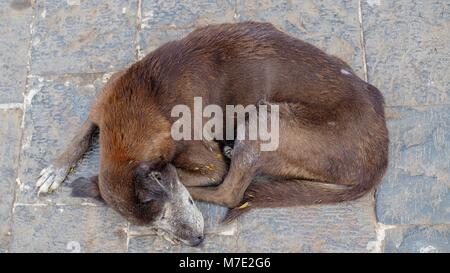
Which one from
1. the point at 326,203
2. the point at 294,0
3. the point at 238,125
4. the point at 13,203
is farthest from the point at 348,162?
the point at 13,203

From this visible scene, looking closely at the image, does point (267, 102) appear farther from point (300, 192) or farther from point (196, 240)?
point (196, 240)

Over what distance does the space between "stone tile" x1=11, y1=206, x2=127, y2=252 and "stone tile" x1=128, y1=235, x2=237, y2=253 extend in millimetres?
97

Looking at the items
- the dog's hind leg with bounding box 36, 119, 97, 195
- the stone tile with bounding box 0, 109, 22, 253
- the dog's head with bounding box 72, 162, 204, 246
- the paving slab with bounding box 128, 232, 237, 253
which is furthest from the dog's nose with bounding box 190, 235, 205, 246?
the stone tile with bounding box 0, 109, 22, 253

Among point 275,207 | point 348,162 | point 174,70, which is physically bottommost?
point 275,207

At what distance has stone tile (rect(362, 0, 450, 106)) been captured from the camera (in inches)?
178

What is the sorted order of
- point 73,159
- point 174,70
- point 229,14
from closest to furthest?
point 174,70 < point 73,159 < point 229,14

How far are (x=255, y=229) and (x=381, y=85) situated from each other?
1514mm

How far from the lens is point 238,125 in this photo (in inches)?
156

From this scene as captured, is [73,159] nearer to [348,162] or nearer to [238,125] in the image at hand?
[238,125]

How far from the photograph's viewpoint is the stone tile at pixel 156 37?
474 centimetres

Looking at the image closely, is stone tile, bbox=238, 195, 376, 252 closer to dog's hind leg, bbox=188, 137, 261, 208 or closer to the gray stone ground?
the gray stone ground

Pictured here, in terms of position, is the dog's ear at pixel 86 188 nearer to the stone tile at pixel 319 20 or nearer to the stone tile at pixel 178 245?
the stone tile at pixel 178 245

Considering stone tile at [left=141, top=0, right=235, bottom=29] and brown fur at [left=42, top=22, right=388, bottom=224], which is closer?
brown fur at [left=42, top=22, right=388, bottom=224]

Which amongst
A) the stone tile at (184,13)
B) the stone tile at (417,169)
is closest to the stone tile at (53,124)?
the stone tile at (184,13)
